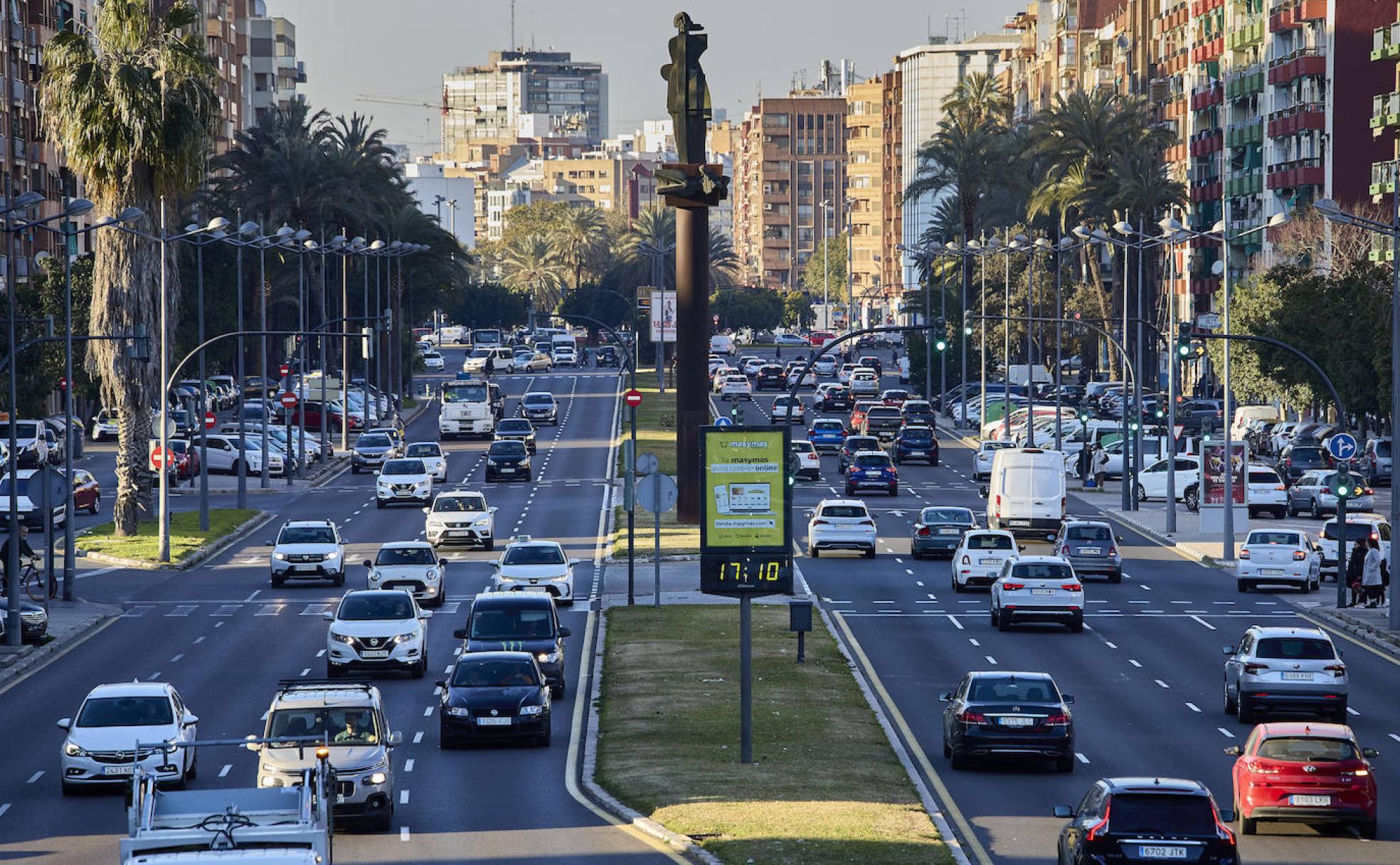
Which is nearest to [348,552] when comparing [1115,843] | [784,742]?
[784,742]

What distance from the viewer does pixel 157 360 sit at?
67500 mm

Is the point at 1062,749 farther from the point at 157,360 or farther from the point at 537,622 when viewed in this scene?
the point at 157,360

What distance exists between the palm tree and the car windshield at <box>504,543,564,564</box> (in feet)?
54.9

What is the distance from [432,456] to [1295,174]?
5720cm

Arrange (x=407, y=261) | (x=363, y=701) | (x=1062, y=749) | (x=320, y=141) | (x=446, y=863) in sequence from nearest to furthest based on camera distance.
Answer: (x=446, y=863) < (x=363, y=701) < (x=1062, y=749) < (x=320, y=141) < (x=407, y=261)

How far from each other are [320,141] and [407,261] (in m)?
21.0

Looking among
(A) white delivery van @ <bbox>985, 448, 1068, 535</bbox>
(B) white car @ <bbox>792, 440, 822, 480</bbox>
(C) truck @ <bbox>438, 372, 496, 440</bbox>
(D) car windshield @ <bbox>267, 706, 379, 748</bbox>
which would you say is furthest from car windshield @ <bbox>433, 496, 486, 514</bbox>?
(C) truck @ <bbox>438, 372, 496, 440</bbox>

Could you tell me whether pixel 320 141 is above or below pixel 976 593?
above

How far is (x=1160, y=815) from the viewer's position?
2222 cm

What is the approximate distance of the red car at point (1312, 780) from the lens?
2652cm

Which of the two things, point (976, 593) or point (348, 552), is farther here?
point (348, 552)

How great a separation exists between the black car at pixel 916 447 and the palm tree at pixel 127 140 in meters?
35.3

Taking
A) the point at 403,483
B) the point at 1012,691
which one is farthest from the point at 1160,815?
the point at 403,483

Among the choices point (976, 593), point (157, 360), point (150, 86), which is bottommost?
point (976, 593)
